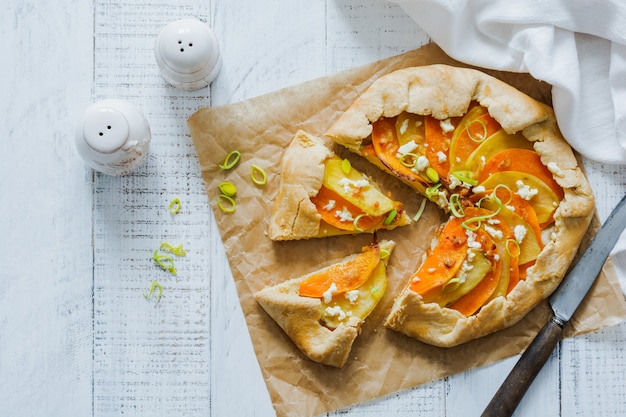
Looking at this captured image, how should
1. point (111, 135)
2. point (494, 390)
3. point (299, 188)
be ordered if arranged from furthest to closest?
point (494, 390), point (299, 188), point (111, 135)

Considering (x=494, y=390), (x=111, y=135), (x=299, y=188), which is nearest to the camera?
(x=111, y=135)

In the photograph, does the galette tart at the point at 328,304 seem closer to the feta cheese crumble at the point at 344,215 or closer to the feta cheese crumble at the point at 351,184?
the feta cheese crumble at the point at 344,215

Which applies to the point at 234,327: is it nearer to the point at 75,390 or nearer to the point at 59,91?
the point at 75,390

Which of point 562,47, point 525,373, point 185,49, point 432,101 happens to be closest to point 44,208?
point 185,49

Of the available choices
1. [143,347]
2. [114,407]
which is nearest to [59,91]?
[143,347]

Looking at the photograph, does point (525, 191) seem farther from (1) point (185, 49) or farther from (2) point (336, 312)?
(1) point (185, 49)

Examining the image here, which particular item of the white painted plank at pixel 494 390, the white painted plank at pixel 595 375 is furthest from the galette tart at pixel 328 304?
the white painted plank at pixel 595 375

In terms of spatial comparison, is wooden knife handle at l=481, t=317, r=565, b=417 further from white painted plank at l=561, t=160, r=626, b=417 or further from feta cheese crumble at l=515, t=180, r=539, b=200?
feta cheese crumble at l=515, t=180, r=539, b=200

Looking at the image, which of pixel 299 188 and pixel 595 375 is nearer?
pixel 299 188
